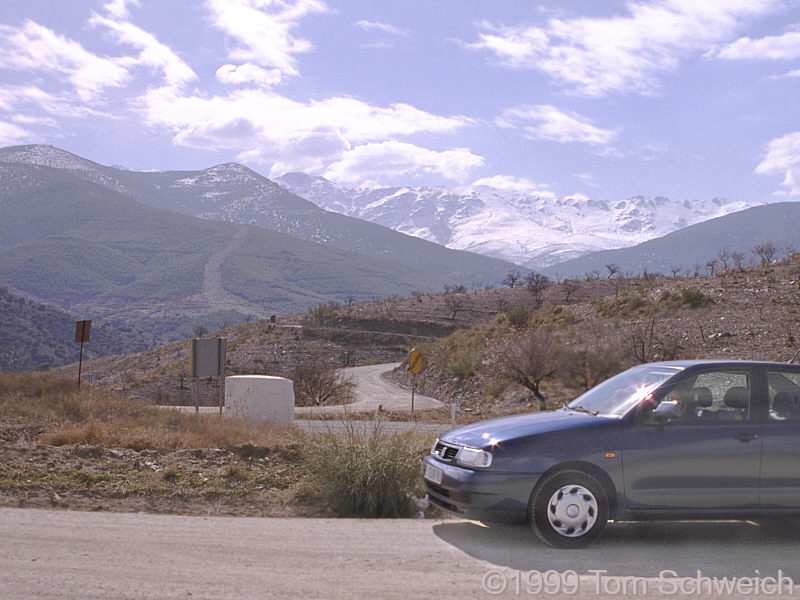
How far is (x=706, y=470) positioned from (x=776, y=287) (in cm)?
3383

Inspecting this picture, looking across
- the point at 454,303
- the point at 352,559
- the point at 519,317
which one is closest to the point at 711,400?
the point at 352,559

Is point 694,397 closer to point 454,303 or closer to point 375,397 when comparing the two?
point 375,397

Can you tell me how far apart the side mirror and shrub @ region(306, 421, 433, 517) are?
2.86 metres

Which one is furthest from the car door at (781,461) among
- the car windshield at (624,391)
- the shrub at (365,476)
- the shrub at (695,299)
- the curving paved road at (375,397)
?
the shrub at (695,299)

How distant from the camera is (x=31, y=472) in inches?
368

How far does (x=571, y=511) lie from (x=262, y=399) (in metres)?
11.4

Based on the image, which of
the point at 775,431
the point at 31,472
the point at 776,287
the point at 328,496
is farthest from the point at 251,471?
the point at 776,287

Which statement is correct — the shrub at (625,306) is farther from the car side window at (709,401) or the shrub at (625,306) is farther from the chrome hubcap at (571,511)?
the chrome hubcap at (571,511)

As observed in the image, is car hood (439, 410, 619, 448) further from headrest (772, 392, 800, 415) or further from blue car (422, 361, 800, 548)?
headrest (772, 392, 800, 415)

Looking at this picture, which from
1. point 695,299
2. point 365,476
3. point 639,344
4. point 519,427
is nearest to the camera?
point 519,427

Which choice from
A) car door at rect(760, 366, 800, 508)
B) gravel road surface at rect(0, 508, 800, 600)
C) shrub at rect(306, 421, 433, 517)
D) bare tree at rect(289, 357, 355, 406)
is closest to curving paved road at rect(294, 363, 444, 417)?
bare tree at rect(289, 357, 355, 406)

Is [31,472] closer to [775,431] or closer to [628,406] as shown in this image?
[628,406]

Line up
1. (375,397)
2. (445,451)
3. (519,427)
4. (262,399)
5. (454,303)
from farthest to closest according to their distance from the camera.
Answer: (454,303) < (375,397) < (262,399) < (445,451) < (519,427)

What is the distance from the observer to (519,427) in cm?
714
